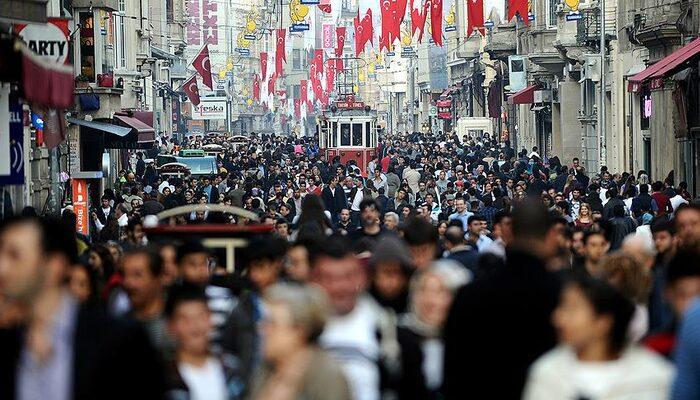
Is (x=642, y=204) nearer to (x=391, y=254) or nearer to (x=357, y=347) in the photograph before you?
(x=391, y=254)

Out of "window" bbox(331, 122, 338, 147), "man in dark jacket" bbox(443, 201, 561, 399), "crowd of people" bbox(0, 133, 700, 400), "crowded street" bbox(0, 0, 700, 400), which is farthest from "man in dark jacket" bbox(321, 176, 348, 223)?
"window" bbox(331, 122, 338, 147)

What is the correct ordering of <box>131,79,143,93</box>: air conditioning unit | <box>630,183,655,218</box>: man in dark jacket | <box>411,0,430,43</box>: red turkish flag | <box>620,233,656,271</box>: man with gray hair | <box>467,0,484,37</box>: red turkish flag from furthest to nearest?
<box>131,79,143,93</box>: air conditioning unit, <box>411,0,430,43</box>: red turkish flag, <box>467,0,484,37</box>: red turkish flag, <box>630,183,655,218</box>: man in dark jacket, <box>620,233,656,271</box>: man with gray hair

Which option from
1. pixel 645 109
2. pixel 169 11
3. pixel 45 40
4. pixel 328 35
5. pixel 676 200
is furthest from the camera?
pixel 328 35

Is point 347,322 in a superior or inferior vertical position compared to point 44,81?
inferior

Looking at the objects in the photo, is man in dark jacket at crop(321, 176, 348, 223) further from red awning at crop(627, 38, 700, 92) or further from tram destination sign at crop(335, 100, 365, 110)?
tram destination sign at crop(335, 100, 365, 110)

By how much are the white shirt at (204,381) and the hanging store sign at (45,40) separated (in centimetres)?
1214

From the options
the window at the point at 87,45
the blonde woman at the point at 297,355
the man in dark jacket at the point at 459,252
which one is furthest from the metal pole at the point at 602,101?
the blonde woman at the point at 297,355

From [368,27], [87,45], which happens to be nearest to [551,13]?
[368,27]

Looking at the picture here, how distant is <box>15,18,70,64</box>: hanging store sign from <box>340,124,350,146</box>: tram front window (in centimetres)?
4004

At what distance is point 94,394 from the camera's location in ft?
21.1

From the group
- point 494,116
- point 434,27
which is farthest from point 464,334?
point 494,116

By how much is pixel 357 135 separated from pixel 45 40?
4059cm

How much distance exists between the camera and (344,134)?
60.4 metres

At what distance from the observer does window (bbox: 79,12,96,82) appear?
118ft
